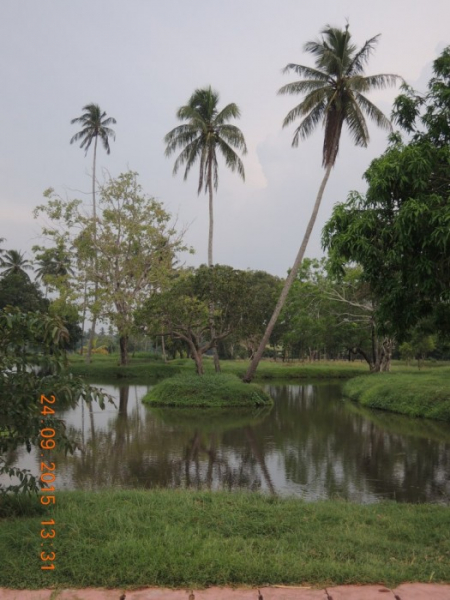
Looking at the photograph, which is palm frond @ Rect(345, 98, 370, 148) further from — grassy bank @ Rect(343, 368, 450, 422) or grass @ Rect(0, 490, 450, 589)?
grass @ Rect(0, 490, 450, 589)

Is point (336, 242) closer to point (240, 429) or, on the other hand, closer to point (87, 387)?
point (87, 387)

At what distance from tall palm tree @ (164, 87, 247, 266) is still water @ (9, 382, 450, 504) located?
1065 cm

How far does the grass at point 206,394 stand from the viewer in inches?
850

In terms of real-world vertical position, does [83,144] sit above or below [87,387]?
above

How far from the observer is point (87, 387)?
5.71 metres

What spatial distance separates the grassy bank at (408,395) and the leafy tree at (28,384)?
15734 millimetres

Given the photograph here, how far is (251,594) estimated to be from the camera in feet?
13.3

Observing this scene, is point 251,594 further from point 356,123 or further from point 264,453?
point 356,123

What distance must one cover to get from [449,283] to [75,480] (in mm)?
7073

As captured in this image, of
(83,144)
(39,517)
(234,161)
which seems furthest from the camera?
(83,144)

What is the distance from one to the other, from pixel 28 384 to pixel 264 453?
8.21 metres

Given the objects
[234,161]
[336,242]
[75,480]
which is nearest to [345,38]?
[234,161]

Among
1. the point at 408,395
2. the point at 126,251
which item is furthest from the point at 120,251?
the point at 408,395

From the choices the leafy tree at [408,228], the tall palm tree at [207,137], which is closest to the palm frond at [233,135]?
the tall palm tree at [207,137]
